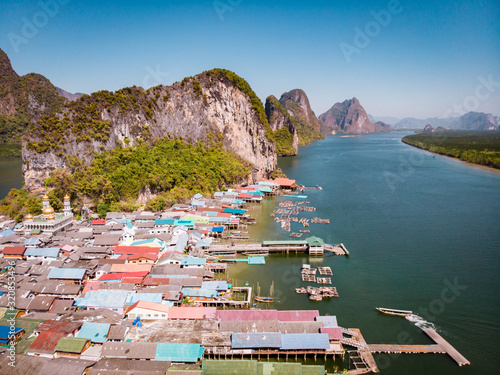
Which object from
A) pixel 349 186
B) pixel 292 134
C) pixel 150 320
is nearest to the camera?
pixel 150 320

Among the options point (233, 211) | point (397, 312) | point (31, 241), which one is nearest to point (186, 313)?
point (397, 312)

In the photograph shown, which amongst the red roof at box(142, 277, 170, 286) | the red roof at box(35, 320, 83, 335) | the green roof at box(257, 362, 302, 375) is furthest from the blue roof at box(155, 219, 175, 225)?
the green roof at box(257, 362, 302, 375)

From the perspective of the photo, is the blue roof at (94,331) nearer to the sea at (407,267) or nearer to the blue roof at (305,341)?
the blue roof at (305,341)

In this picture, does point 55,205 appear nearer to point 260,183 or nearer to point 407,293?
point 260,183

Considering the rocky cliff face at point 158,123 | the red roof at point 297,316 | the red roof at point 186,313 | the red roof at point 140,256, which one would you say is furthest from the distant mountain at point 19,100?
Result: the red roof at point 297,316

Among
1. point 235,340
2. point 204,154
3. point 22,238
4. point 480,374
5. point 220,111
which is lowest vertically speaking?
point 480,374

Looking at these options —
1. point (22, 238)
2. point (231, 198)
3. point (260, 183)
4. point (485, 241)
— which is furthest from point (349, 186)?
point (22, 238)
